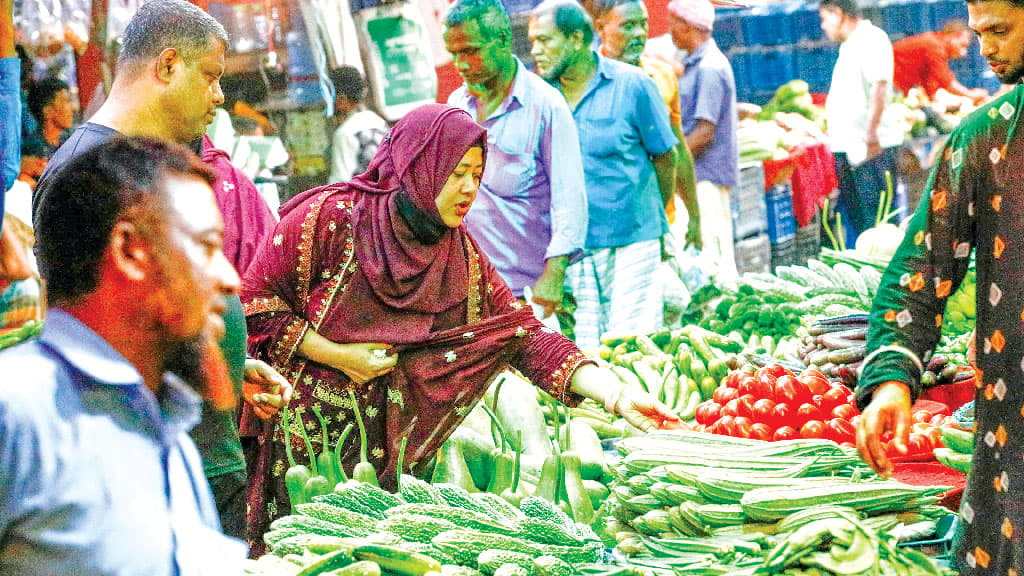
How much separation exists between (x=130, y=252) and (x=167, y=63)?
5.67ft

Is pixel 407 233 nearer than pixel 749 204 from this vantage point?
Yes

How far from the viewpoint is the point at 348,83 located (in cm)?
715

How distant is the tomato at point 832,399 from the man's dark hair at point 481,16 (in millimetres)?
2286

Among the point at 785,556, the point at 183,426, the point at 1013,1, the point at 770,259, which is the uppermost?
the point at 1013,1

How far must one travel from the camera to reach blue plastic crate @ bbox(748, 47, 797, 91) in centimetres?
1073

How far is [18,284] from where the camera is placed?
567cm

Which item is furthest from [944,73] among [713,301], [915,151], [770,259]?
[713,301]

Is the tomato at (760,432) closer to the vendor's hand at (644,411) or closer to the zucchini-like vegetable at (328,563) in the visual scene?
the vendor's hand at (644,411)

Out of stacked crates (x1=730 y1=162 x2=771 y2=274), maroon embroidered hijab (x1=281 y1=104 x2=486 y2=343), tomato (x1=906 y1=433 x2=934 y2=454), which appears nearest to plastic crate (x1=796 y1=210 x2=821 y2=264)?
stacked crates (x1=730 y1=162 x2=771 y2=274)

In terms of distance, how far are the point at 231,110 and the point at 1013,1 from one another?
5.17 meters

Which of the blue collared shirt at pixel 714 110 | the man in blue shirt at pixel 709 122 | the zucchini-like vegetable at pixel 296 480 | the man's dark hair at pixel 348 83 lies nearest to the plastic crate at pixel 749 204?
the man in blue shirt at pixel 709 122

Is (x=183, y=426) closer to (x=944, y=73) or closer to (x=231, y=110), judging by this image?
(x=231, y=110)

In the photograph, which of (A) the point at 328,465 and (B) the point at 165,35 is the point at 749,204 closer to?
(A) the point at 328,465

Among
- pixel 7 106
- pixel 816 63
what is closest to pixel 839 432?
pixel 7 106
